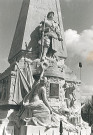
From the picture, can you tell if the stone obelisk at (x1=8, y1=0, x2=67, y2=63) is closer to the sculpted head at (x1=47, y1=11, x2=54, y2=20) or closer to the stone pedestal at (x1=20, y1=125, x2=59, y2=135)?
the sculpted head at (x1=47, y1=11, x2=54, y2=20)

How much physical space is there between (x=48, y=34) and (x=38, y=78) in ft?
13.0

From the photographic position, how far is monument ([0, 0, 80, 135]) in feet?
50.1

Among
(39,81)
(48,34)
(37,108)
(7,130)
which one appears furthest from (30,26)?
(7,130)

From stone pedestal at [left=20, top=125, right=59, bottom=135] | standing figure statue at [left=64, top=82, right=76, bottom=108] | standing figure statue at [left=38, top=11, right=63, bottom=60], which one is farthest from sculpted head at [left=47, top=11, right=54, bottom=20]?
stone pedestal at [left=20, top=125, right=59, bottom=135]

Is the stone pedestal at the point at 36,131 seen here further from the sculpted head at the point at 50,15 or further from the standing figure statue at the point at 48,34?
the sculpted head at the point at 50,15

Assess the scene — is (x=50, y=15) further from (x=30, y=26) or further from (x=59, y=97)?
(x=59, y=97)

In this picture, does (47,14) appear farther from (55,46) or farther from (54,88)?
(54,88)

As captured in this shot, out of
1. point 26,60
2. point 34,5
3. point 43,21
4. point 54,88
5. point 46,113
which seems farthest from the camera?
point 34,5

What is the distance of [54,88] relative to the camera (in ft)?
58.3

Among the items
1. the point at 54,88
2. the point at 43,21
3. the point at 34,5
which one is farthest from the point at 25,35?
the point at 54,88

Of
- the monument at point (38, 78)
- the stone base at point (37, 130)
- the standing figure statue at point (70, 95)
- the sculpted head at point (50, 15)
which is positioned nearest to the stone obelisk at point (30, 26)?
the monument at point (38, 78)

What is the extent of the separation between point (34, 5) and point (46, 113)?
1053 centimetres

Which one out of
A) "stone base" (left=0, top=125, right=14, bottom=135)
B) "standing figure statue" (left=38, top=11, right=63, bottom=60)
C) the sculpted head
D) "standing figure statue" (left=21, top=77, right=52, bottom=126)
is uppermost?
the sculpted head

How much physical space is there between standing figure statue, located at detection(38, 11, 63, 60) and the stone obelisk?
74 centimetres
